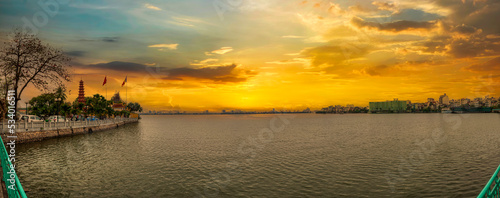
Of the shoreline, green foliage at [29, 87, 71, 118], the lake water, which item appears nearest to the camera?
the lake water

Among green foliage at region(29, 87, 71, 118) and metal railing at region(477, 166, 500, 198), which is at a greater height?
green foliage at region(29, 87, 71, 118)

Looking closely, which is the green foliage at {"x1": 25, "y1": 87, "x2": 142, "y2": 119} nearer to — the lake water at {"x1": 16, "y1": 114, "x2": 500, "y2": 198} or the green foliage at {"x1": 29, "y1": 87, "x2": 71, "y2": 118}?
the green foliage at {"x1": 29, "y1": 87, "x2": 71, "y2": 118}

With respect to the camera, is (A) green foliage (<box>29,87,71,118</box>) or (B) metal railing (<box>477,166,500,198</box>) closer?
(B) metal railing (<box>477,166,500,198</box>)

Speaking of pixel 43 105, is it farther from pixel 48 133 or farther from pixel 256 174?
pixel 256 174

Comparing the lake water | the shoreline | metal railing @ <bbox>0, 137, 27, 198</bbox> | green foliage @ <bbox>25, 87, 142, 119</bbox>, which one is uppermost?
green foliage @ <bbox>25, 87, 142, 119</bbox>

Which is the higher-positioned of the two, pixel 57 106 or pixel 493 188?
pixel 57 106

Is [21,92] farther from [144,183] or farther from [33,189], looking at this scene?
[144,183]

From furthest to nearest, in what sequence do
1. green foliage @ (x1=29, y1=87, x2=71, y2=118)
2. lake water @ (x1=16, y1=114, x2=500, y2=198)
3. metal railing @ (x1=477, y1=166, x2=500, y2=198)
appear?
green foliage @ (x1=29, y1=87, x2=71, y2=118) → lake water @ (x1=16, y1=114, x2=500, y2=198) → metal railing @ (x1=477, y1=166, x2=500, y2=198)

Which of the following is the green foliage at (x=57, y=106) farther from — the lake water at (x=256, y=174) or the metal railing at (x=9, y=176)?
the metal railing at (x=9, y=176)

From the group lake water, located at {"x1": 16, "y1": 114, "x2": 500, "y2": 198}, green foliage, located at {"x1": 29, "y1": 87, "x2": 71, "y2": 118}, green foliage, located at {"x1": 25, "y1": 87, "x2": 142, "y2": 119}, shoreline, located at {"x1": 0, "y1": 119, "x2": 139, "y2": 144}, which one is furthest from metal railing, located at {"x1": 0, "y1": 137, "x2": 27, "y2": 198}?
green foliage, located at {"x1": 29, "y1": 87, "x2": 71, "y2": 118}

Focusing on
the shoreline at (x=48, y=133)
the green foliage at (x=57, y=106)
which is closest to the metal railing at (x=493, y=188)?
the shoreline at (x=48, y=133)

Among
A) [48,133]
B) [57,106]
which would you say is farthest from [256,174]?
[57,106]

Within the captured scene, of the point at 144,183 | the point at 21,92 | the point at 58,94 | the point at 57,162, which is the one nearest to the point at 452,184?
the point at 144,183

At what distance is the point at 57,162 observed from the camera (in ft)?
104
